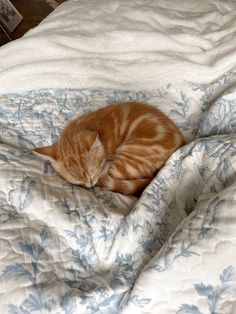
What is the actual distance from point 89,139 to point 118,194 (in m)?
0.20

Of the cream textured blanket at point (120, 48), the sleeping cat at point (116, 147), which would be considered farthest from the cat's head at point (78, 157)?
the cream textured blanket at point (120, 48)

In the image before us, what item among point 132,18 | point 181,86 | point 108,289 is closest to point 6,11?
point 132,18

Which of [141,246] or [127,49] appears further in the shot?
[127,49]

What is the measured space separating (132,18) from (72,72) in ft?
1.20

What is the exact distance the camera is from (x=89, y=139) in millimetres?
1146

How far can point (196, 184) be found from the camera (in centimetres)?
96

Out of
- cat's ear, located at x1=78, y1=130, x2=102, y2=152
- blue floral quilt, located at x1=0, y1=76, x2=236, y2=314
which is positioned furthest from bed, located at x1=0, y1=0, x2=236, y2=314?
cat's ear, located at x1=78, y1=130, x2=102, y2=152

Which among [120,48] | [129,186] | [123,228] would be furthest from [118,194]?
[120,48]

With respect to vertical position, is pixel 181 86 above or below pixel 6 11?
below

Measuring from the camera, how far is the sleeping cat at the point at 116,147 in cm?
113

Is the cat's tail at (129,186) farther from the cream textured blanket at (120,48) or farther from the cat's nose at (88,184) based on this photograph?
the cream textured blanket at (120,48)

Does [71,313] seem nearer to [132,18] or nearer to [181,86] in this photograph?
[181,86]

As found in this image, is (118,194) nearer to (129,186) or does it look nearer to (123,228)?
(129,186)

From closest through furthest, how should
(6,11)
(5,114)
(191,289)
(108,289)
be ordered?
(191,289)
(108,289)
(5,114)
(6,11)
